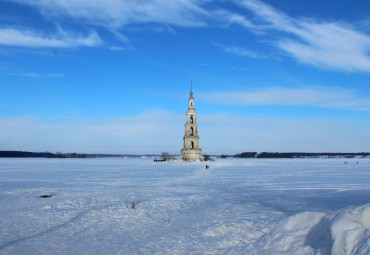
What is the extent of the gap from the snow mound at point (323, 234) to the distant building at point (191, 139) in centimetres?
7220

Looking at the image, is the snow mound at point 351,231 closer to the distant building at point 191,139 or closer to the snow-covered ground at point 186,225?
the snow-covered ground at point 186,225

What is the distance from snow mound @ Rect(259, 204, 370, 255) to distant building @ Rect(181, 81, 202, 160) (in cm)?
7220

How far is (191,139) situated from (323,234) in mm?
74419

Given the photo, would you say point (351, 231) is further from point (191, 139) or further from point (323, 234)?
point (191, 139)

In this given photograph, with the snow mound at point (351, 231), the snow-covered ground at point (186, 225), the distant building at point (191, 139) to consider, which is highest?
the distant building at point (191, 139)

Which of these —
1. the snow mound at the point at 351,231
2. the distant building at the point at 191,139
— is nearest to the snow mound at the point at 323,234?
the snow mound at the point at 351,231

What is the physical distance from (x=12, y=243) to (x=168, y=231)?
4462 millimetres


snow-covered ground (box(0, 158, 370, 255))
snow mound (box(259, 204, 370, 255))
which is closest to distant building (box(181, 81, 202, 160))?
snow-covered ground (box(0, 158, 370, 255))

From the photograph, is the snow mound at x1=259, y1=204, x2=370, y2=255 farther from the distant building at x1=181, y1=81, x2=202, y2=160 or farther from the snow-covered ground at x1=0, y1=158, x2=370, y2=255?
the distant building at x1=181, y1=81, x2=202, y2=160

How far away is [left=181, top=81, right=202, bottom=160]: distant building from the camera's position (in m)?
83.1

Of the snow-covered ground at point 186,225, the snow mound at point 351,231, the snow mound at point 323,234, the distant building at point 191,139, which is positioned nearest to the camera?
the snow mound at point 351,231

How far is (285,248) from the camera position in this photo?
925 cm

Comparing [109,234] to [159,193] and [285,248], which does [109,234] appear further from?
[159,193]

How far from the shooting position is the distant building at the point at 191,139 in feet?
273
